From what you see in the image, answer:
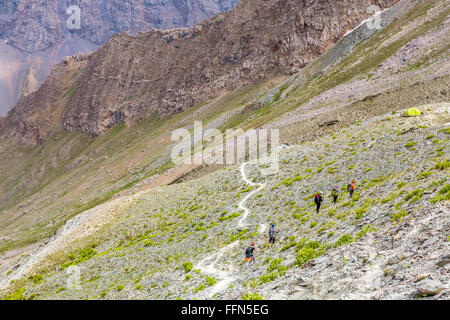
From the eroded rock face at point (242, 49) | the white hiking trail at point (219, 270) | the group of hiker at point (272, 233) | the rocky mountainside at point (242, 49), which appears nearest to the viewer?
the white hiking trail at point (219, 270)

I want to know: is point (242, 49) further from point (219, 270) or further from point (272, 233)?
point (219, 270)

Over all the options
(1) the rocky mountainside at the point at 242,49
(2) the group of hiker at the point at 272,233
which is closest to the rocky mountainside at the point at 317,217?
(2) the group of hiker at the point at 272,233

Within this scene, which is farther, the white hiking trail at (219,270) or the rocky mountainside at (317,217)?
the white hiking trail at (219,270)

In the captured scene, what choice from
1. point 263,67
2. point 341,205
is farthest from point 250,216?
point 263,67

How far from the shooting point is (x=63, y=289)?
29.5 metres

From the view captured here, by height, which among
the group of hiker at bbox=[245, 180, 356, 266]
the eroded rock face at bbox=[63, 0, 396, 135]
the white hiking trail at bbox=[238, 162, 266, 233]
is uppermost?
the eroded rock face at bbox=[63, 0, 396, 135]

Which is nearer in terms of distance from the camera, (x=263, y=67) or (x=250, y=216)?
(x=250, y=216)

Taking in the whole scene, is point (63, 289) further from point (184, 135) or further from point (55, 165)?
point (55, 165)

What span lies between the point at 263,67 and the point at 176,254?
12674 cm

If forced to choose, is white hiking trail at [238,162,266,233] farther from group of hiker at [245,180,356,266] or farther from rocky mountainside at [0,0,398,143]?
rocky mountainside at [0,0,398,143]

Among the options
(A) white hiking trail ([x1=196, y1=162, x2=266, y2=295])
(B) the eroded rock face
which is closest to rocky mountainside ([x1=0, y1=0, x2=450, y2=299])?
(A) white hiking trail ([x1=196, y1=162, x2=266, y2=295])

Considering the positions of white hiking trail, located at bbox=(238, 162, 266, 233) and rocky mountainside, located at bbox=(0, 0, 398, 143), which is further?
rocky mountainside, located at bbox=(0, 0, 398, 143)

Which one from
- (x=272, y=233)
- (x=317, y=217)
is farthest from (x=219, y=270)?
(x=317, y=217)

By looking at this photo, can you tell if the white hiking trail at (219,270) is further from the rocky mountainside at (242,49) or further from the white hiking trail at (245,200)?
the rocky mountainside at (242,49)
